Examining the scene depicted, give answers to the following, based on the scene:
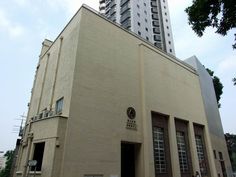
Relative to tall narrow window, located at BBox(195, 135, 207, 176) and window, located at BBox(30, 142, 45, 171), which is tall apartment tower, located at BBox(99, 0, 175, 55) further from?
window, located at BBox(30, 142, 45, 171)

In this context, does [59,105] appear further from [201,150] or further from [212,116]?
[212,116]

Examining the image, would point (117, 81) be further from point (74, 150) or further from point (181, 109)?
point (181, 109)

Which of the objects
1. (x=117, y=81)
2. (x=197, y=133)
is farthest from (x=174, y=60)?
(x=117, y=81)

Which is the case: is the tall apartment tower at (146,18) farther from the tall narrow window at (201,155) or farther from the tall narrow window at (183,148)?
the tall narrow window at (183,148)

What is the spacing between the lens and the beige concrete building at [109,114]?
12039 mm

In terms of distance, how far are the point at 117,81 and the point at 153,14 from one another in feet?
135

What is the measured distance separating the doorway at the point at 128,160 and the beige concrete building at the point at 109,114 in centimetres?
8

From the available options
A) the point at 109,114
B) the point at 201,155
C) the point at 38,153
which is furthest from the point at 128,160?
the point at 201,155

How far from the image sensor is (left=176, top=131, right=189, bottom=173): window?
18234mm

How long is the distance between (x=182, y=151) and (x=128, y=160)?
6.19m

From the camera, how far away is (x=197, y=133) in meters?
22.2

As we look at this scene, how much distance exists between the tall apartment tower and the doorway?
30.6 m

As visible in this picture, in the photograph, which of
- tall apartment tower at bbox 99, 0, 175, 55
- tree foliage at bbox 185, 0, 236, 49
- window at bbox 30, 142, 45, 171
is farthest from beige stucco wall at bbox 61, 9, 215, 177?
tall apartment tower at bbox 99, 0, 175, 55

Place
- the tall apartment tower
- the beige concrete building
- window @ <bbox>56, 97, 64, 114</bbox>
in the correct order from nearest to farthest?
the beige concrete building
window @ <bbox>56, 97, 64, 114</bbox>
the tall apartment tower
